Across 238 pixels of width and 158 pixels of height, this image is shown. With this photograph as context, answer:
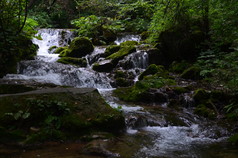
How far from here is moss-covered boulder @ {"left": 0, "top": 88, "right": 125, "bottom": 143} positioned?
4.07 m

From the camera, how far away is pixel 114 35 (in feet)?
62.2

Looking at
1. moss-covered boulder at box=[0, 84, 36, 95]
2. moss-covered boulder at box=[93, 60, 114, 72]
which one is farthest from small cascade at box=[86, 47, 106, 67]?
moss-covered boulder at box=[0, 84, 36, 95]

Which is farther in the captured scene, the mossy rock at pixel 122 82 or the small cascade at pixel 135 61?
the small cascade at pixel 135 61

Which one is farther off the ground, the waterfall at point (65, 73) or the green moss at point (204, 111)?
the waterfall at point (65, 73)

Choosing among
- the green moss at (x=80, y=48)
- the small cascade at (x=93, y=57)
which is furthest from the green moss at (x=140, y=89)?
the green moss at (x=80, y=48)

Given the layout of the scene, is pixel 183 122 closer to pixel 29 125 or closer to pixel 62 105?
pixel 62 105

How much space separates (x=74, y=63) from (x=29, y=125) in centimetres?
887

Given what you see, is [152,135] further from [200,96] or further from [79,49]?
[79,49]

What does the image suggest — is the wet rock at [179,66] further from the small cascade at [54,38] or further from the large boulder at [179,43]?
the small cascade at [54,38]

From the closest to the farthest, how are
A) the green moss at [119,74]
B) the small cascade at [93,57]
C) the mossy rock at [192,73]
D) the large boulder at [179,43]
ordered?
the mossy rock at [192,73] < the green moss at [119,74] < the large boulder at [179,43] < the small cascade at [93,57]

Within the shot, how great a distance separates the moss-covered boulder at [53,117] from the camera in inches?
160

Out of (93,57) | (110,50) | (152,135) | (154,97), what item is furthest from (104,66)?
(152,135)

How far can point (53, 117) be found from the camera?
4.35 metres

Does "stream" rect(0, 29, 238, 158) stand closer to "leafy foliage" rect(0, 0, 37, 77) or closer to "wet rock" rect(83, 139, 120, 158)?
"wet rock" rect(83, 139, 120, 158)
